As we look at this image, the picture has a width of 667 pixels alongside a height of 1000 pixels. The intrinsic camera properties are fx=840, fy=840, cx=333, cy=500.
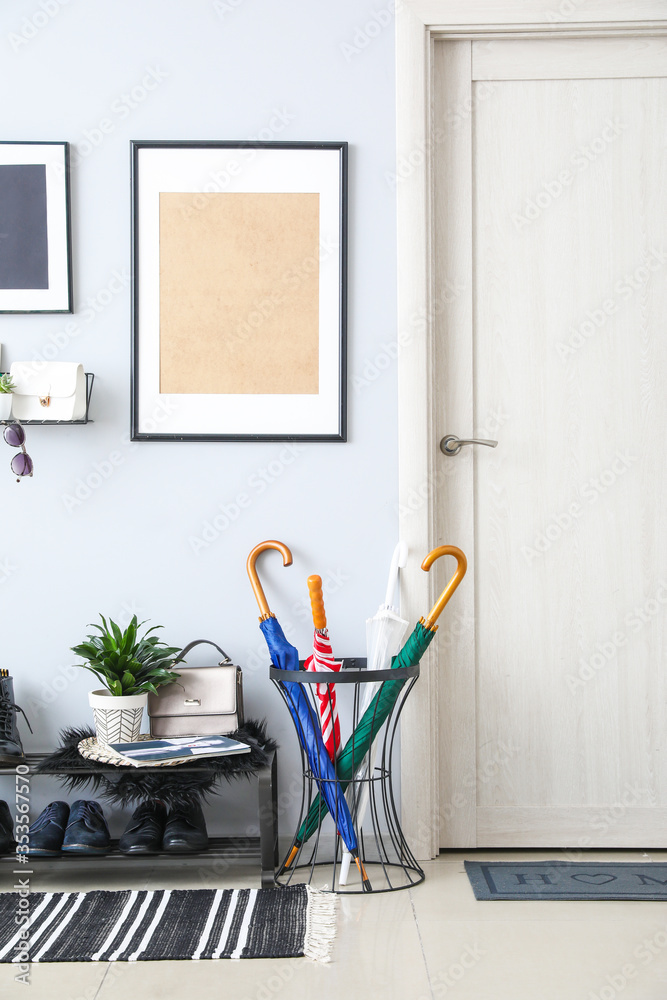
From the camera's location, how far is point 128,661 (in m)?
1.77

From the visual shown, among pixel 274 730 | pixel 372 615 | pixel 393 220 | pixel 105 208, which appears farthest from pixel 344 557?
pixel 105 208

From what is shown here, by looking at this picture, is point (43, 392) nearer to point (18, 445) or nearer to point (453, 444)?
point (18, 445)

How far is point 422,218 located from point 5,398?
1.03 metres

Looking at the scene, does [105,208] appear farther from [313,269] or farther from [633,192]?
[633,192]

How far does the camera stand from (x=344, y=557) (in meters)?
1.97

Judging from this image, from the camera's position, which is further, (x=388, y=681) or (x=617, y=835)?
(x=617, y=835)

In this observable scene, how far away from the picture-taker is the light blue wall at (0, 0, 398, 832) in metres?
1.96

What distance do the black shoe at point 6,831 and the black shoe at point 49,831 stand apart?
0.05 m

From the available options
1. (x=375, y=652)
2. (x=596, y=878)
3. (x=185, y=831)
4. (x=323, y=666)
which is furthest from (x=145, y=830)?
(x=596, y=878)

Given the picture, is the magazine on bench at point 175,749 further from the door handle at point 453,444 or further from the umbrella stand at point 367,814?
the door handle at point 453,444

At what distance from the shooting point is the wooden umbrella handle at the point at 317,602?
1.80 metres

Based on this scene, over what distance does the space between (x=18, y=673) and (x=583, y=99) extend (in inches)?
74.6

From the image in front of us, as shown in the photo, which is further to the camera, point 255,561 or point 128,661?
point 255,561

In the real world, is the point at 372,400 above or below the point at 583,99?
below
